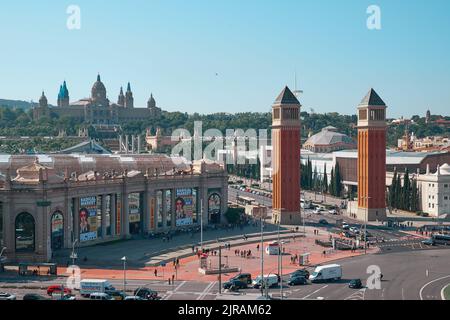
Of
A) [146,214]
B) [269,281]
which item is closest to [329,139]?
[146,214]

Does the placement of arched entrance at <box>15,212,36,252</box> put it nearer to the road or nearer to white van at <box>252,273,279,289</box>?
the road

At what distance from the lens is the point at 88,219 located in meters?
58.5

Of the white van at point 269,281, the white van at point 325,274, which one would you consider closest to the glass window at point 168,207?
the white van at point 325,274

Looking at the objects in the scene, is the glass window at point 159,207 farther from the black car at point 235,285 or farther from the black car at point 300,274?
the black car at point 235,285

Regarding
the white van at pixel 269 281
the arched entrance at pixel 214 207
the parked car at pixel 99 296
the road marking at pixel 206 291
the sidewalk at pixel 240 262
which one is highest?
the arched entrance at pixel 214 207

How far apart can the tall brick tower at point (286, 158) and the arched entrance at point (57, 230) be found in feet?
98.5

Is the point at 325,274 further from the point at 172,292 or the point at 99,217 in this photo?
the point at 99,217

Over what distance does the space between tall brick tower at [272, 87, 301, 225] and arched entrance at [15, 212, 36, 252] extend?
33115mm

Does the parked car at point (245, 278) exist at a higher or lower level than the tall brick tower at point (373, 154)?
lower

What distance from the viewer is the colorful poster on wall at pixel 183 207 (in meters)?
69.8

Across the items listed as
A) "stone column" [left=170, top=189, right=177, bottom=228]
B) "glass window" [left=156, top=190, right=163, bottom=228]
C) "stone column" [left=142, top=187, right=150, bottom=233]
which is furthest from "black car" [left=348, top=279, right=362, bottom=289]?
"stone column" [left=170, top=189, right=177, bottom=228]

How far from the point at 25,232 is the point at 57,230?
2.83m
